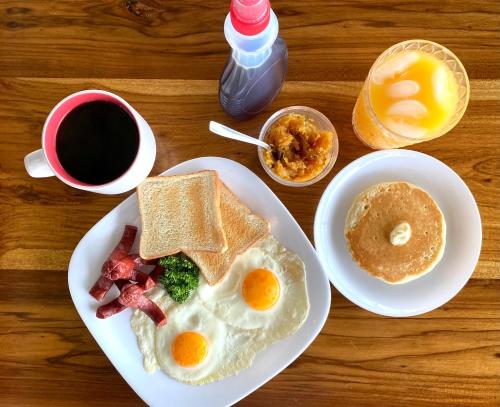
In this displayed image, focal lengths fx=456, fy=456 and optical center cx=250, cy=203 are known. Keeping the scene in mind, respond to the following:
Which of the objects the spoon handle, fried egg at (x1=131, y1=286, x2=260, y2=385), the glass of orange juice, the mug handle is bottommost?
fried egg at (x1=131, y1=286, x2=260, y2=385)

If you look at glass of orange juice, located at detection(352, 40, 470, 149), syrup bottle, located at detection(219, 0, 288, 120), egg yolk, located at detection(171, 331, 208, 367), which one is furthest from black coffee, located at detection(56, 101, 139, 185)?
glass of orange juice, located at detection(352, 40, 470, 149)

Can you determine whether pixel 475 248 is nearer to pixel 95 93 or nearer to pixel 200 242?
pixel 200 242

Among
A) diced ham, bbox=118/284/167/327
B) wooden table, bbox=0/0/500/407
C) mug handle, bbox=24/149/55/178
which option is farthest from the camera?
wooden table, bbox=0/0/500/407

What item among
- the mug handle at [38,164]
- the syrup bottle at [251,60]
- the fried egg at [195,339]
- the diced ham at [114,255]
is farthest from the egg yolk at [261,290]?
the mug handle at [38,164]

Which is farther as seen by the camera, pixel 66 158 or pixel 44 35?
pixel 44 35

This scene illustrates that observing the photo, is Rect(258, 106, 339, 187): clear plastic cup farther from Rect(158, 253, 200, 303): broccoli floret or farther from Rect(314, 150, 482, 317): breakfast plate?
Rect(158, 253, 200, 303): broccoli floret

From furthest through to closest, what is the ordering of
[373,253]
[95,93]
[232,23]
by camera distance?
[373,253], [95,93], [232,23]

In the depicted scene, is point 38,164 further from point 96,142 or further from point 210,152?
point 210,152

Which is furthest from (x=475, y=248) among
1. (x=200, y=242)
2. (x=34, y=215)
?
(x=34, y=215)

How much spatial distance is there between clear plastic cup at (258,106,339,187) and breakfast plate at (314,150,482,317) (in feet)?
0.16

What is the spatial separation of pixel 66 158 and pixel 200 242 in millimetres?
442

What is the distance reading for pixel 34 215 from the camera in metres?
1.47

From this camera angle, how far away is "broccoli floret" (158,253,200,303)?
134 cm

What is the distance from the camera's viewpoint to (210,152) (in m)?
1.43
